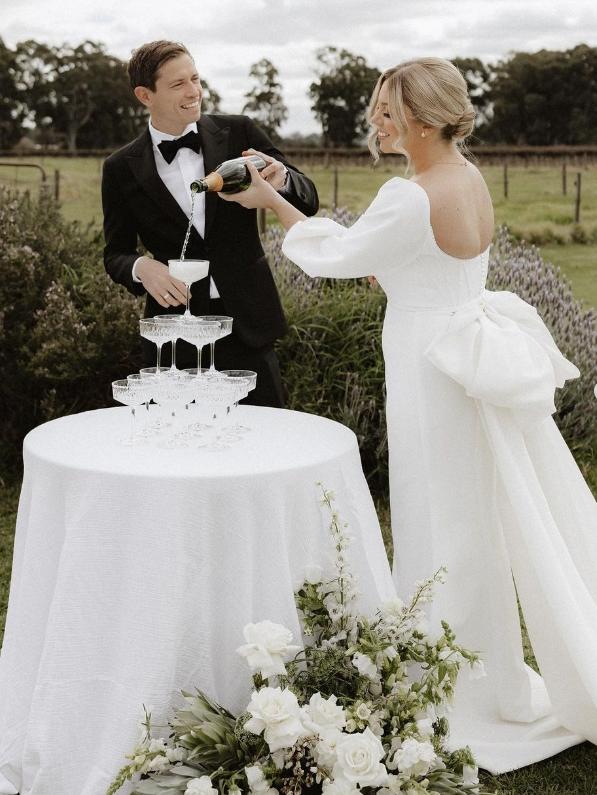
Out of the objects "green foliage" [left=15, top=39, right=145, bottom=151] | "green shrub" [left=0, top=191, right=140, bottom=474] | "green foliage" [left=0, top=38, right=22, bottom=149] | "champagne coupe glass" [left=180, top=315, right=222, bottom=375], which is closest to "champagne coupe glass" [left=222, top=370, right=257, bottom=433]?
"champagne coupe glass" [left=180, top=315, right=222, bottom=375]

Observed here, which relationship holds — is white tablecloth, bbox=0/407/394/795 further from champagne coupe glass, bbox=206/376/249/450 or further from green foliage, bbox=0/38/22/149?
green foliage, bbox=0/38/22/149

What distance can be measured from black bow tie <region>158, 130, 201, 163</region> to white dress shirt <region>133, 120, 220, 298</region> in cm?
4

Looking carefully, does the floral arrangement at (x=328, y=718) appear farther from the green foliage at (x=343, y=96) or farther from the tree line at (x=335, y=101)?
the green foliage at (x=343, y=96)

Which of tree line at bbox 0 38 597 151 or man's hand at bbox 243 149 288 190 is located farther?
tree line at bbox 0 38 597 151

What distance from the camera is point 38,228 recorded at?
271 inches

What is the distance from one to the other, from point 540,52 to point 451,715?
20.3m

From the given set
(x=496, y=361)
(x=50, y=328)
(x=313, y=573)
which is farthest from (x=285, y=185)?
(x=50, y=328)

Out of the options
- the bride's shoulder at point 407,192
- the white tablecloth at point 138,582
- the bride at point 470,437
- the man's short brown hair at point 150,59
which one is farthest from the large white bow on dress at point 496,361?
the man's short brown hair at point 150,59

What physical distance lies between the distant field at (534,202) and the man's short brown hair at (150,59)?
34.7 ft

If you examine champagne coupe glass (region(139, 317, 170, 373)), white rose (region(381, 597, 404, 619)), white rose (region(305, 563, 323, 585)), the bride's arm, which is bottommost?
white rose (region(381, 597, 404, 619))

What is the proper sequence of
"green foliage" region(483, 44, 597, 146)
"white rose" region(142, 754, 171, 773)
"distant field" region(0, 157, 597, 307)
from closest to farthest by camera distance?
"white rose" region(142, 754, 171, 773) → "distant field" region(0, 157, 597, 307) → "green foliage" region(483, 44, 597, 146)

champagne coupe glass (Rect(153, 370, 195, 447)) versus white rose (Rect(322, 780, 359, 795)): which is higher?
champagne coupe glass (Rect(153, 370, 195, 447))

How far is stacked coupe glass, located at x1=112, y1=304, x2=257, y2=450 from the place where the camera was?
295 cm

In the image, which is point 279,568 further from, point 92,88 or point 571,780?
point 92,88
